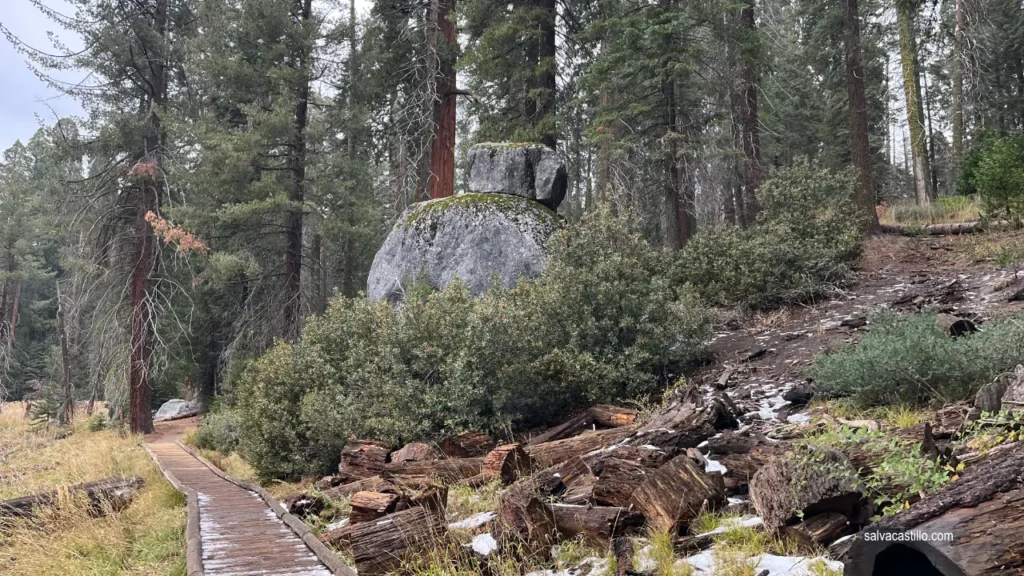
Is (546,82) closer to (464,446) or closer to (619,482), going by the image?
(464,446)

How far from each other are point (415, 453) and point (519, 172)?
27.2ft

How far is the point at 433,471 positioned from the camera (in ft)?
23.1

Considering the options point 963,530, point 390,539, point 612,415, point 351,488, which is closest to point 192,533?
point 351,488

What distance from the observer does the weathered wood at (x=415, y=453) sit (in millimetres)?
7402

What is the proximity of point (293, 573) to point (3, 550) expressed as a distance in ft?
14.2

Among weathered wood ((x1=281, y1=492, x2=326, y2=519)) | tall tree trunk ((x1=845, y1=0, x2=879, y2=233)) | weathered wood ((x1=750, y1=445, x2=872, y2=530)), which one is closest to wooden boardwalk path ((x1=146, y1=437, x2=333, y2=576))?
weathered wood ((x1=281, y1=492, x2=326, y2=519))

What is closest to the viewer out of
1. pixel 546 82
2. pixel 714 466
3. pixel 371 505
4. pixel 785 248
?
pixel 714 466

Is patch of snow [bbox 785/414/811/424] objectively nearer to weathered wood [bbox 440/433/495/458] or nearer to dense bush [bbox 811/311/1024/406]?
dense bush [bbox 811/311/1024/406]

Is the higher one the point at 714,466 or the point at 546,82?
the point at 546,82

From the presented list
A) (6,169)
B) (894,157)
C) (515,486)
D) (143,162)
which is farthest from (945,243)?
(6,169)

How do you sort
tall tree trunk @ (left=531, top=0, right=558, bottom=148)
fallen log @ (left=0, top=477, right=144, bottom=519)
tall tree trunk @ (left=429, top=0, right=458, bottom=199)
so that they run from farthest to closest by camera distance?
1. tall tree trunk @ (left=429, top=0, right=458, bottom=199)
2. tall tree trunk @ (left=531, top=0, right=558, bottom=148)
3. fallen log @ (left=0, top=477, right=144, bottom=519)

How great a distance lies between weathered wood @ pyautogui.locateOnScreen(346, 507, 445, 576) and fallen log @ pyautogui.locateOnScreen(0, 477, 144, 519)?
188 inches

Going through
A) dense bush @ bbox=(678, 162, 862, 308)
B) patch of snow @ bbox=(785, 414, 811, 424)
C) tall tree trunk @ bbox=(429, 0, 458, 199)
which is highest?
tall tree trunk @ bbox=(429, 0, 458, 199)

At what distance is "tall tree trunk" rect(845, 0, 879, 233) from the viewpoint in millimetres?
14453
